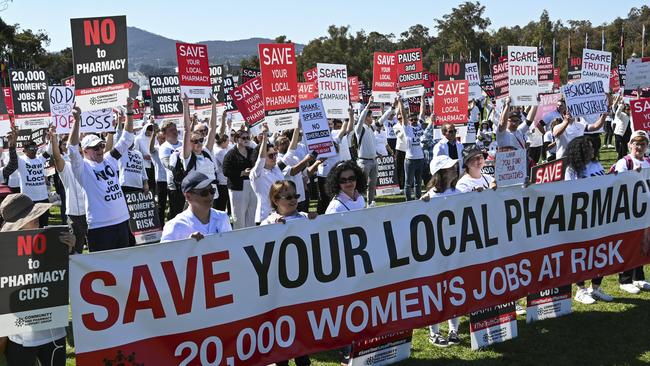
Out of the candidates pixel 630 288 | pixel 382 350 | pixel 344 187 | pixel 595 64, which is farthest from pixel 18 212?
pixel 595 64

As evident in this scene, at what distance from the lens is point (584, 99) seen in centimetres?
1171

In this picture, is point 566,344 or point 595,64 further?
point 595,64

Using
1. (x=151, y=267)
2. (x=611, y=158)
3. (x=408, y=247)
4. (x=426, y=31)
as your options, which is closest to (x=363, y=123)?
(x=408, y=247)

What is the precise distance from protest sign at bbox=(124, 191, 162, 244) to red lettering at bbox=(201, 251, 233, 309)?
6.86m

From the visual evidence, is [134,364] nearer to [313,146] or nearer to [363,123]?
[313,146]

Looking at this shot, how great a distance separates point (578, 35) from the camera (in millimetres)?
78188

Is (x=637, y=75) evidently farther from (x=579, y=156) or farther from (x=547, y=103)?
(x=579, y=156)

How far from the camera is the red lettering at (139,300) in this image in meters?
4.77

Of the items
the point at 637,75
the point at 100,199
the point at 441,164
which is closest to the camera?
the point at 441,164

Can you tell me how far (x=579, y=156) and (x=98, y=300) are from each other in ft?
18.4

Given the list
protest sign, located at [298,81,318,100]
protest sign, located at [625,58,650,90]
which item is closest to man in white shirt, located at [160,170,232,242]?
protest sign, located at [298,81,318,100]

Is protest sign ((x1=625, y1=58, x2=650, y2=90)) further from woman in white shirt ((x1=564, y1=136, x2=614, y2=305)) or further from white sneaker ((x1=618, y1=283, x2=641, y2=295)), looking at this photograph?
woman in white shirt ((x1=564, y1=136, x2=614, y2=305))

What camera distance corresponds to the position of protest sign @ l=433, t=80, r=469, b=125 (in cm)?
1384

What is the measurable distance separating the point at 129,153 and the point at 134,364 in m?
7.41
